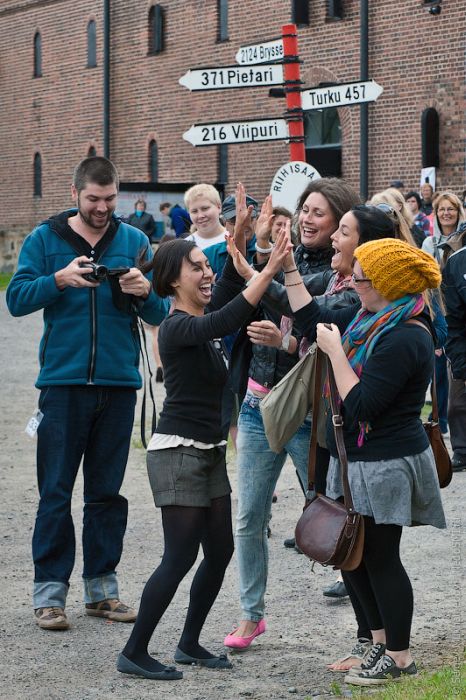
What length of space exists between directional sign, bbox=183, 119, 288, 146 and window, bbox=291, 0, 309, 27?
16611mm

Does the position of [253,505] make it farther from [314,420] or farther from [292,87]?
[292,87]

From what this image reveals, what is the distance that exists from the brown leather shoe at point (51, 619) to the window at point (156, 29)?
27707 mm

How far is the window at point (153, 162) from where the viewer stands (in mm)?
32875

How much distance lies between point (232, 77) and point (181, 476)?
583 cm

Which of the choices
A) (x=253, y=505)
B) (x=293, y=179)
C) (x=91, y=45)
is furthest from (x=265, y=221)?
(x=91, y=45)

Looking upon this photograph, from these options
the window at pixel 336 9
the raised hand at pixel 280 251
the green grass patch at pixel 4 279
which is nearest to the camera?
the raised hand at pixel 280 251

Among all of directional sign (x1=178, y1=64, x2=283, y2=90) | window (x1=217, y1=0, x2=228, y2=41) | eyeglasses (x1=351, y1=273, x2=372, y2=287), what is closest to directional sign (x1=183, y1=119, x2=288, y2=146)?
directional sign (x1=178, y1=64, x2=283, y2=90)

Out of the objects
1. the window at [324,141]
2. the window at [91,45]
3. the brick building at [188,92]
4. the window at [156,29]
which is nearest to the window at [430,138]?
the brick building at [188,92]

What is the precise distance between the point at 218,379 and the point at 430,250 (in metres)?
6.52

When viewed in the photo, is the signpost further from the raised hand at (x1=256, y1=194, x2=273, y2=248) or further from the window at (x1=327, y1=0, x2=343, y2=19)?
the window at (x1=327, y1=0, x2=343, y2=19)

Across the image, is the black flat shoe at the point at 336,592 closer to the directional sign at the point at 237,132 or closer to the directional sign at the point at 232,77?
the directional sign at the point at 237,132

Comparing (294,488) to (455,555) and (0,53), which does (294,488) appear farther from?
(0,53)

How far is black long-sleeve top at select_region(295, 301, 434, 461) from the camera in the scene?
455cm

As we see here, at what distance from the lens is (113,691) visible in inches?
195
